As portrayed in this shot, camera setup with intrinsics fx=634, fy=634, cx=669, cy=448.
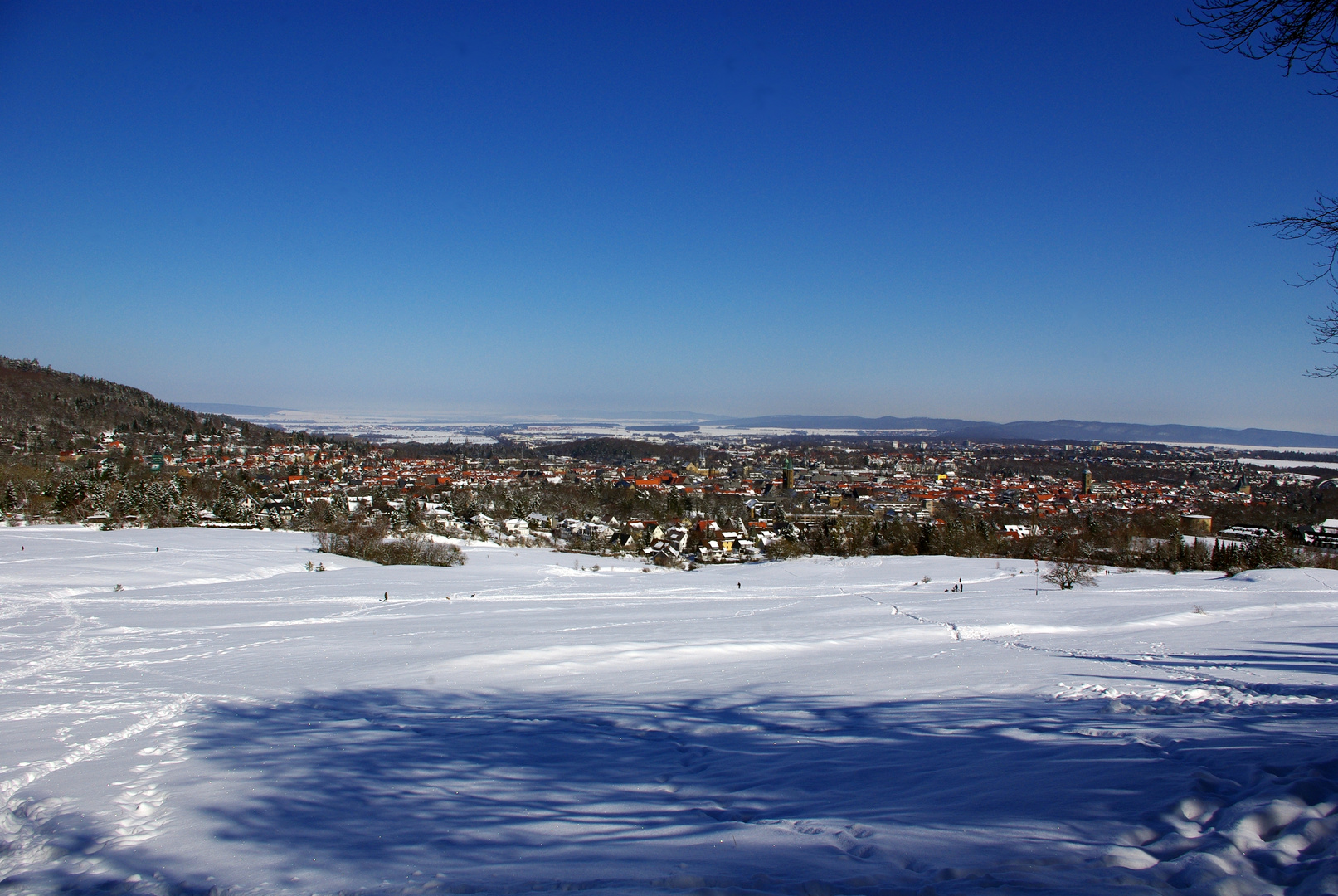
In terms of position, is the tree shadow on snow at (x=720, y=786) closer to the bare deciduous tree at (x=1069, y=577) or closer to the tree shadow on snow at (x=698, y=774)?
the tree shadow on snow at (x=698, y=774)

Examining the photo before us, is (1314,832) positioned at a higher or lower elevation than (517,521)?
higher

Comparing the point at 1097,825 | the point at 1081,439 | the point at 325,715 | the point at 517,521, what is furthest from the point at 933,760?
the point at 1081,439

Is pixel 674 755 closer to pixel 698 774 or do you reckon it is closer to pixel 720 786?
pixel 698 774

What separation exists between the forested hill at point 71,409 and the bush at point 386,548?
1844 inches

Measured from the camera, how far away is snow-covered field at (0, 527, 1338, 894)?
240 centimetres

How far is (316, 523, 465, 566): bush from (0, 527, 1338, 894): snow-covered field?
40.8 ft

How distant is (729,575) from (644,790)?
702 inches

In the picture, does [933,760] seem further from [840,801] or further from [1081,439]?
[1081,439]

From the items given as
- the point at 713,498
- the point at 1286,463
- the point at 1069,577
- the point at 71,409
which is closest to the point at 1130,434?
the point at 1286,463

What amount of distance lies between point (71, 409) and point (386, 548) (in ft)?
201

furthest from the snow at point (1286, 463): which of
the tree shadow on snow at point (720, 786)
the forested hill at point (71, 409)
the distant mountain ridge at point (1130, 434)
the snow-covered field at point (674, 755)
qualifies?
the forested hill at point (71, 409)

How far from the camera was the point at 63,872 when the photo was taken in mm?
2764

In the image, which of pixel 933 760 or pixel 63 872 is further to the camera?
pixel 933 760

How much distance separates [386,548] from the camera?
22.9 metres
